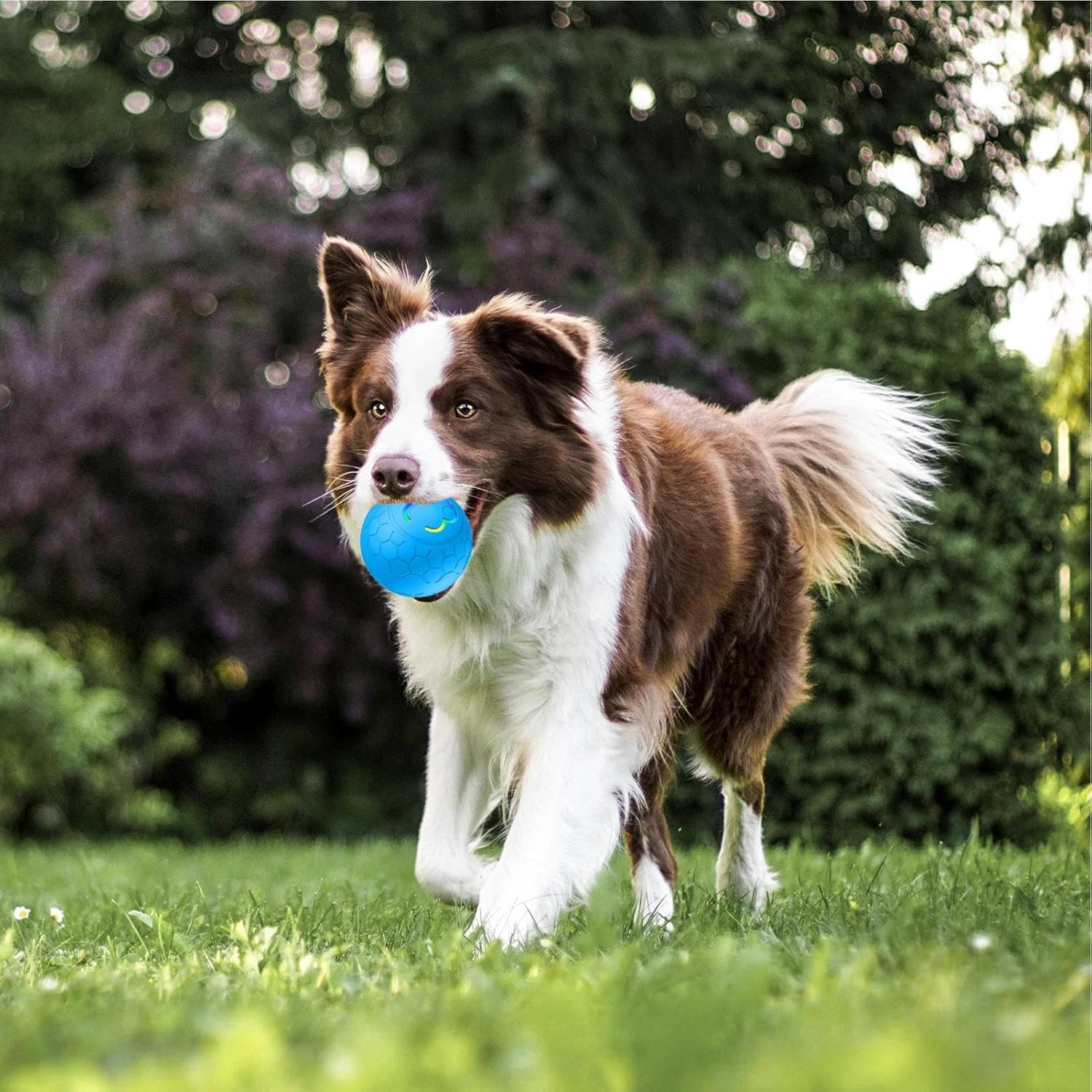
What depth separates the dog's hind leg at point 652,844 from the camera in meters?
4.35

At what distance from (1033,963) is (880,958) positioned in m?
0.29

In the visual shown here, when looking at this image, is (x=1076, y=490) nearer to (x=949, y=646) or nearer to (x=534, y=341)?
(x=949, y=646)

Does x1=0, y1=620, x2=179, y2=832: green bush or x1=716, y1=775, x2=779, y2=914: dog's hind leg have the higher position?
x1=716, y1=775, x2=779, y2=914: dog's hind leg

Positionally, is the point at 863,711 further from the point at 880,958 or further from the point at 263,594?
the point at 880,958

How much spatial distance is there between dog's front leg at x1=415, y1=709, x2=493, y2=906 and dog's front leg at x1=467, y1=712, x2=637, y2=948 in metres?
0.18

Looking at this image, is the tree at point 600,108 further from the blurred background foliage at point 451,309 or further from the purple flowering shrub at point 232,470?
the purple flowering shrub at point 232,470

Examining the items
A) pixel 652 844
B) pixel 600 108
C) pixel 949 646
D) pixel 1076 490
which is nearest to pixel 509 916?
pixel 652 844

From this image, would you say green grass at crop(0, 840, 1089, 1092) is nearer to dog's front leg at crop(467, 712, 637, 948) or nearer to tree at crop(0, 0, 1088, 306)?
dog's front leg at crop(467, 712, 637, 948)

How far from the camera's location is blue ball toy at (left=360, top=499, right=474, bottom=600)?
11.8 ft

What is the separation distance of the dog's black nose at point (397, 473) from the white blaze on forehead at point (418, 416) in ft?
0.05

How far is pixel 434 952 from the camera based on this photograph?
327 centimetres

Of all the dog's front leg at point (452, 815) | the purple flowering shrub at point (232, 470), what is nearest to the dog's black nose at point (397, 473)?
the dog's front leg at point (452, 815)

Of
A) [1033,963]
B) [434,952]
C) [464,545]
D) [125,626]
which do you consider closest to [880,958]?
[1033,963]

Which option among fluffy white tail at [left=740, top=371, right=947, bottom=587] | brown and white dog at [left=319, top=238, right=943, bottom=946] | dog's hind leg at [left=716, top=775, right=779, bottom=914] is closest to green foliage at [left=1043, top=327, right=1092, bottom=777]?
fluffy white tail at [left=740, top=371, right=947, bottom=587]
